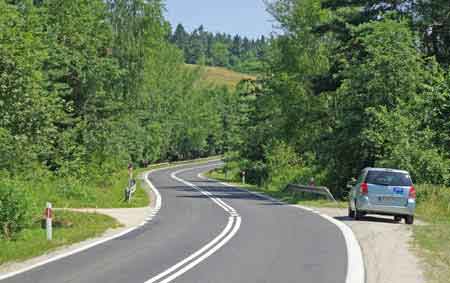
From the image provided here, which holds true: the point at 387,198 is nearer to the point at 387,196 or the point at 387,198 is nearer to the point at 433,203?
the point at 387,196

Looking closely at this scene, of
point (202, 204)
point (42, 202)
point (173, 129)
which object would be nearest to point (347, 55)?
point (202, 204)

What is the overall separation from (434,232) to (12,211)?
10.1 metres

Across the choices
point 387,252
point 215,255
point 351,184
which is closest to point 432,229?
point 387,252

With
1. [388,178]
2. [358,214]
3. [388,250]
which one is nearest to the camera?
[388,250]

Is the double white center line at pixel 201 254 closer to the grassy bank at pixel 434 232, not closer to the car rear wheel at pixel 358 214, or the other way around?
the car rear wheel at pixel 358 214

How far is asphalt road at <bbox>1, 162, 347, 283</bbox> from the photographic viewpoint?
1206cm

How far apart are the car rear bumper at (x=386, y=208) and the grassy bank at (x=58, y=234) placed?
7068 mm

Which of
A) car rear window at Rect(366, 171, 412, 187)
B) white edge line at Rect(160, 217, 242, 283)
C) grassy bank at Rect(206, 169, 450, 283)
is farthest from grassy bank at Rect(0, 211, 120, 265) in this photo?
car rear window at Rect(366, 171, 412, 187)

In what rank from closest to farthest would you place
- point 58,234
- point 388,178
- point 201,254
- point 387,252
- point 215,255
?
point 215,255
point 201,254
point 387,252
point 58,234
point 388,178

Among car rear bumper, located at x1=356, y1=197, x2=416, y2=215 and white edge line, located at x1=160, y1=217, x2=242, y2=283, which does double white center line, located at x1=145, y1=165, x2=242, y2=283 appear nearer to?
white edge line, located at x1=160, y1=217, x2=242, y2=283

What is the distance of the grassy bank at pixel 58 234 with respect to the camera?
15195mm

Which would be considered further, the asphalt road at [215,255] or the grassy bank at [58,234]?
the grassy bank at [58,234]

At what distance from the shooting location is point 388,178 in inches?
930

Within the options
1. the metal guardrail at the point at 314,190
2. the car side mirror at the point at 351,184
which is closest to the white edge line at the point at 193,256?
the car side mirror at the point at 351,184
